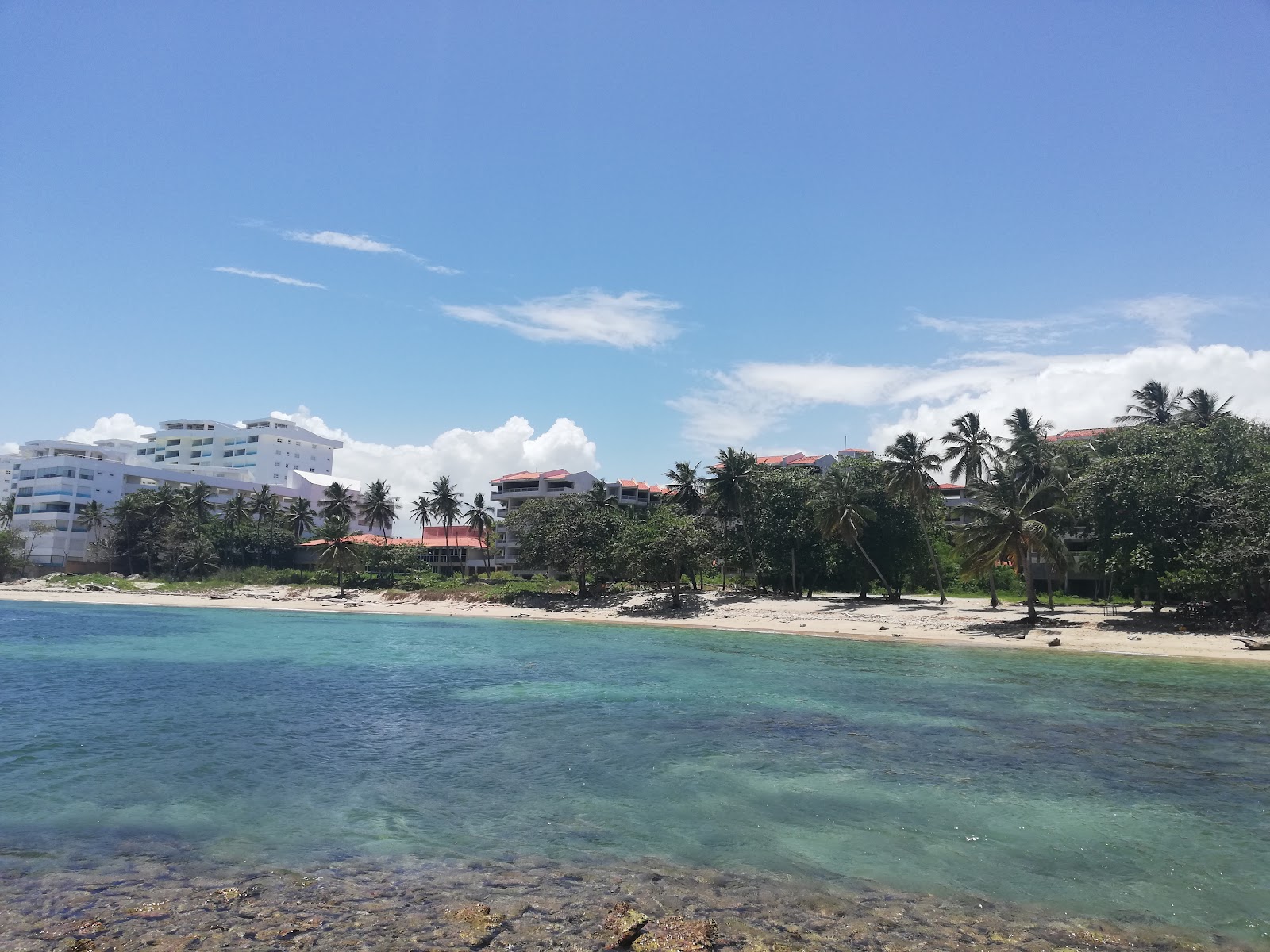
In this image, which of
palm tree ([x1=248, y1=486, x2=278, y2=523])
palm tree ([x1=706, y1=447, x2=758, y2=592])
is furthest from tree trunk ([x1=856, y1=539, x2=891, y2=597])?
palm tree ([x1=248, y1=486, x2=278, y2=523])

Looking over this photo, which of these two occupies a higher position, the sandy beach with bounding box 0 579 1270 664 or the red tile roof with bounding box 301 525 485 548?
the red tile roof with bounding box 301 525 485 548

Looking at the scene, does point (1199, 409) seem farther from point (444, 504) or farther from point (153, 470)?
point (153, 470)

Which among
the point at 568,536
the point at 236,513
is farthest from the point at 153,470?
the point at 568,536

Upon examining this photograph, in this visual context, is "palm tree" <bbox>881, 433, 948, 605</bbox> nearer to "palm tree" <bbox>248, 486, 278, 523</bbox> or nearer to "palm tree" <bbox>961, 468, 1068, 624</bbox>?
"palm tree" <bbox>961, 468, 1068, 624</bbox>

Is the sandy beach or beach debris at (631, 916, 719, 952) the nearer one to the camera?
beach debris at (631, 916, 719, 952)

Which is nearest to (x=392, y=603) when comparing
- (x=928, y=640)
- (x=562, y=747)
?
(x=928, y=640)

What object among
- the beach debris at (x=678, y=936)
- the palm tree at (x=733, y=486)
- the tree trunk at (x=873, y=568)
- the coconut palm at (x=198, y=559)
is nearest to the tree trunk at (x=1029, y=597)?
the tree trunk at (x=873, y=568)

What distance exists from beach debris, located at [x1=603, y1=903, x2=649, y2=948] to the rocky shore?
0.7 inches

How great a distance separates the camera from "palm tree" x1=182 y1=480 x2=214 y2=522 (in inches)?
3669

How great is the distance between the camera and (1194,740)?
698 inches

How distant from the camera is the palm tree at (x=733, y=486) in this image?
6228 cm

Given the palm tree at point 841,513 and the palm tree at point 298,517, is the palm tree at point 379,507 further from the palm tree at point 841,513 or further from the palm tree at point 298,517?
the palm tree at point 841,513

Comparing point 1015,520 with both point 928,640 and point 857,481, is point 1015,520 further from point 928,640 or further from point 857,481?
point 857,481

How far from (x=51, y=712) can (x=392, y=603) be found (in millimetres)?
51828
